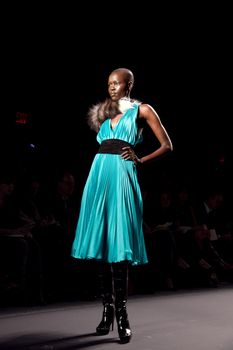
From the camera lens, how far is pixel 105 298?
2174mm

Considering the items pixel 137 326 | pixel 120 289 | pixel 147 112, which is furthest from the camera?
pixel 137 326

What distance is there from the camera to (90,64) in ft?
18.9

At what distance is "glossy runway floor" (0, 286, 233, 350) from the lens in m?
1.95

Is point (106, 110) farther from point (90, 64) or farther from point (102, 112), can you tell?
point (90, 64)

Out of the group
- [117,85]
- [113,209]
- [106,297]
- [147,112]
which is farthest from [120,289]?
[117,85]

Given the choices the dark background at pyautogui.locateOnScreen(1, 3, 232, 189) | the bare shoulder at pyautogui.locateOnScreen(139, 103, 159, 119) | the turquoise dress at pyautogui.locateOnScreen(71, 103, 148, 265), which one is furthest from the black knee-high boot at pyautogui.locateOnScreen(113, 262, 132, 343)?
the dark background at pyautogui.locateOnScreen(1, 3, 232, 189)

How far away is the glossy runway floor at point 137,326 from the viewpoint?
1.95m

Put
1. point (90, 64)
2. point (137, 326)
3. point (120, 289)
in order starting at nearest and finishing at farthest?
point (120, 289)
point (137, 326)
point (90, 64)

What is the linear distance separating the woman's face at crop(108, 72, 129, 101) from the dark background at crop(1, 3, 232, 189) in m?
3.16

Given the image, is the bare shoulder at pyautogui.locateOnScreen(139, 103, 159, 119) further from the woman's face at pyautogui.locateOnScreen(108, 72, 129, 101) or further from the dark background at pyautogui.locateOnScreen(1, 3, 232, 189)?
the dark background at pyautogui.locateOnScreen(1, 3, 232, 189)

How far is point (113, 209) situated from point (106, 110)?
49 cm

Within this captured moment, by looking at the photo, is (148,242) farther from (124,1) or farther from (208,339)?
(124,1)

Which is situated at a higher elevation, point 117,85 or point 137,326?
point 117,85

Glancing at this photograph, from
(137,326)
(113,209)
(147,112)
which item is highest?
(147,112)
